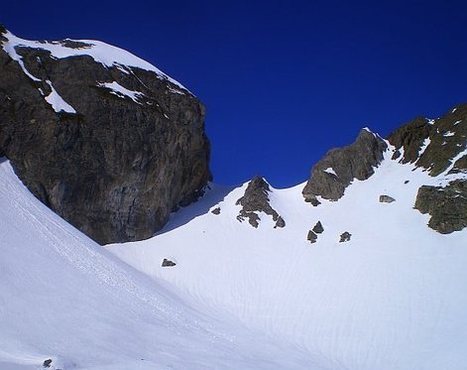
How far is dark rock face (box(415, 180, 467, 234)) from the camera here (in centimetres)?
3584

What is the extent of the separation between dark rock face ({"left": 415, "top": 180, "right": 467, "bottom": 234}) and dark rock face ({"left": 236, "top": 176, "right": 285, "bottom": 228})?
552 inches

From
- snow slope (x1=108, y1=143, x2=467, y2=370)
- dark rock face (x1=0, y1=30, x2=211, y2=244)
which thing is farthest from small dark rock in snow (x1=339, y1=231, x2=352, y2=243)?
dark rock face (x1=0, y1=30, x2=211, y2=244)

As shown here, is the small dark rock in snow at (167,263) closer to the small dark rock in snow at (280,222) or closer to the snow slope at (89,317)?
the snow slope at (89,317)

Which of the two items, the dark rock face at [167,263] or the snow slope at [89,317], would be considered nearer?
the snow slope at [89,317]

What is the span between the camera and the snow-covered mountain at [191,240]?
21.2 meters

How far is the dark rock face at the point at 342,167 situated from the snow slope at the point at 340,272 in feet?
3.62

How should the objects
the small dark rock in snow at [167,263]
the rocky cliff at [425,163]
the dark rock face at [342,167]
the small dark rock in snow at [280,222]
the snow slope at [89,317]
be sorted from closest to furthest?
the snow slope at [89,317]
the rocky cliff at [425,163]
the small dark rock in snow at [167,263]
the small dark rock in snow at [280,222]
the dark rock face at [342,167]

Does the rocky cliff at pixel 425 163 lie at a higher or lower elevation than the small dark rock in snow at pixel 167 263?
higher

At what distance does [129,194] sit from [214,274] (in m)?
12.1

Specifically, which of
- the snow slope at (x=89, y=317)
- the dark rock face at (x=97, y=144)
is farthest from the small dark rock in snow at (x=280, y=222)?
the snow slope at (x=89, y=317)

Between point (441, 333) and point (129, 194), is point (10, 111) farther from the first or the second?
point (441, 333)

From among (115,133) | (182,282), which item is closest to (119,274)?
(182,282)

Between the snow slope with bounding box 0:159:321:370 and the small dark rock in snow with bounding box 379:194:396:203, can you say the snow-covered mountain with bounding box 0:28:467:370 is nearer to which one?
the snow slope with bounding box 0:159:321:370

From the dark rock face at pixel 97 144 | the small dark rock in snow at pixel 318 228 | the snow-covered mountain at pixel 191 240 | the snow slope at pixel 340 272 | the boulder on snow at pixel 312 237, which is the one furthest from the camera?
the small dark rock in snow at pixel 318 228
